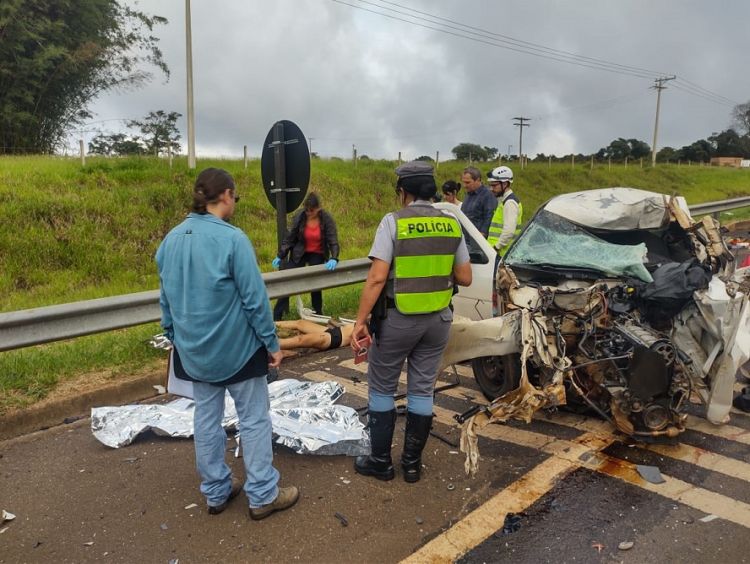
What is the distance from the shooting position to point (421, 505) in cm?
324

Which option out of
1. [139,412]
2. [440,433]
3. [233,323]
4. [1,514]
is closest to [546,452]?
[440,433]

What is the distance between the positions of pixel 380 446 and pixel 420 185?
1525 millimetres

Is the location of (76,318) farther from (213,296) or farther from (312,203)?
(312,203)

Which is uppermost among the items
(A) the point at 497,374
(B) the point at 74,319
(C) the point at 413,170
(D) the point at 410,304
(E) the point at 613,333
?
(C) the point at 413,170

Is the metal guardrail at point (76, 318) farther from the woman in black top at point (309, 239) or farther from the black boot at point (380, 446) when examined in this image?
the black boot at point (380, 446)

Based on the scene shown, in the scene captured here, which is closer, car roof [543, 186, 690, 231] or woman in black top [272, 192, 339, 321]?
car roof [543, 186, 690, 231]

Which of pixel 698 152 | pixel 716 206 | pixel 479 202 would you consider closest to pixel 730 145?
pixel 698 152

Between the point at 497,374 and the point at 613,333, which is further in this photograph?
the point at 497,374

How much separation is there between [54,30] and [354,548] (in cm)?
2711

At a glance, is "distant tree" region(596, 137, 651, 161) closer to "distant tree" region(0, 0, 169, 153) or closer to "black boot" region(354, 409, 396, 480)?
"distant tree" region(0, 0, 169, 153)

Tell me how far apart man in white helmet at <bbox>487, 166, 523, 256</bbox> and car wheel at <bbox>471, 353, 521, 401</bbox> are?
1.86 metres

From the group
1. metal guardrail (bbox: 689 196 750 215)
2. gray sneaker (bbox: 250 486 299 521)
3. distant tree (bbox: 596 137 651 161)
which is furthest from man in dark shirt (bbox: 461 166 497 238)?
distant tree (bbox: 596 137 651 161)

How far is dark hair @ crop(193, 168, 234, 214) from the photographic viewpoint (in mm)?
2928

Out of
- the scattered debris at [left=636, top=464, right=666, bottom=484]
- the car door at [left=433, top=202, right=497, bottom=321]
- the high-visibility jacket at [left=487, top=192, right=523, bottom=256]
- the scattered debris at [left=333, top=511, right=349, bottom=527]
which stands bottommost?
the scattered debris at [left=333, top=511, right=349, bottom=527]
